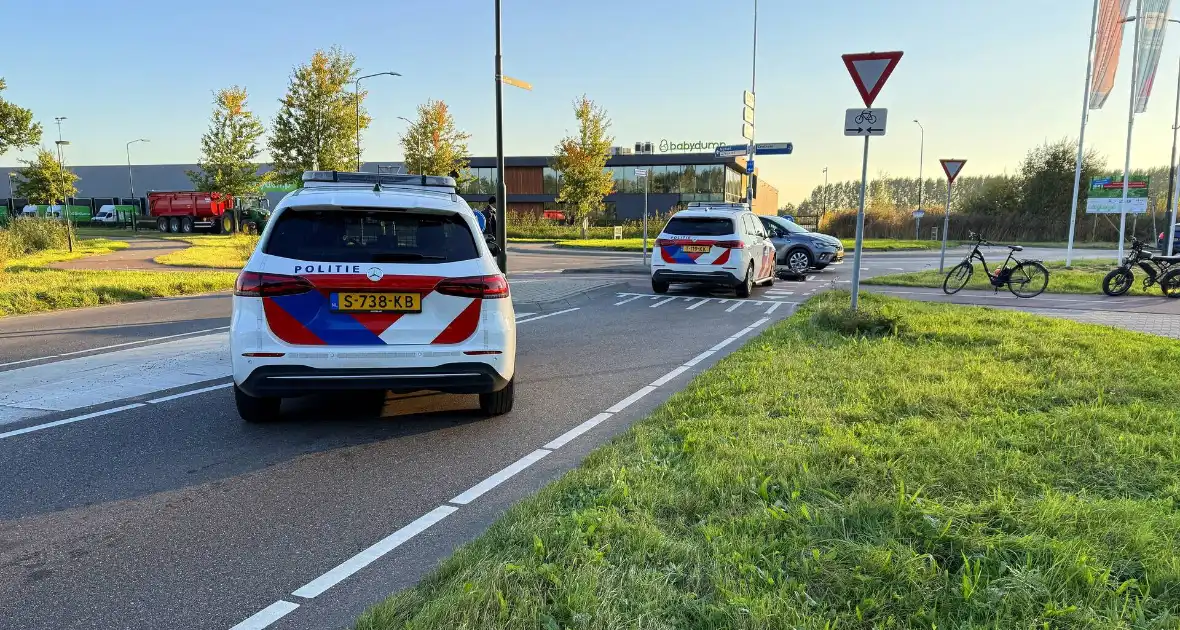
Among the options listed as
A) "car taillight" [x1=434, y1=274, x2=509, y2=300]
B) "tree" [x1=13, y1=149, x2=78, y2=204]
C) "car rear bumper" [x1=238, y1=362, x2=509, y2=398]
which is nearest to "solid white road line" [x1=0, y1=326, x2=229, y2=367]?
"car rear bumper" [x1=238, y1=362, x2=509, y2=398]

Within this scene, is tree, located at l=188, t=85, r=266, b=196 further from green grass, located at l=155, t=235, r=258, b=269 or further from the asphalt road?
the asphalt road

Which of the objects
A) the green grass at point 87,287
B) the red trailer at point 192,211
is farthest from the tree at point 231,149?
the green grass at point 87,287

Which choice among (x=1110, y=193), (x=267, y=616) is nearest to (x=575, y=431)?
(x=267, y=616)

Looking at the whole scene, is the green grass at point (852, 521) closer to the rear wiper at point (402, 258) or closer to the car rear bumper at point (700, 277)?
the rear wiper at point (402, 258)

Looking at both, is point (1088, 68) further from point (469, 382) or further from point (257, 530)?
point (257, 530)

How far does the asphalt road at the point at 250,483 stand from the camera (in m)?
2.89

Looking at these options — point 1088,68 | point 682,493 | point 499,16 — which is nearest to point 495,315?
point 682,493

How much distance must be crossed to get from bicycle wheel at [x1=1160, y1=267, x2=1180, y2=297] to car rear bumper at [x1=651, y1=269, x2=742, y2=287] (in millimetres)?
8728

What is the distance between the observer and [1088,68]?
19094mm

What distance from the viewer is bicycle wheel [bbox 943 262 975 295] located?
50.9 feet

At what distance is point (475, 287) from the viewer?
485 centimetres

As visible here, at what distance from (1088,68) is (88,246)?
3559 cm

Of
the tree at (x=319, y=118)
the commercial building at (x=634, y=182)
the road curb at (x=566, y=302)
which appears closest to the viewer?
the road curb at (x=566, y=302)

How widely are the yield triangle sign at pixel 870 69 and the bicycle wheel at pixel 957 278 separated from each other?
8.61 meters
